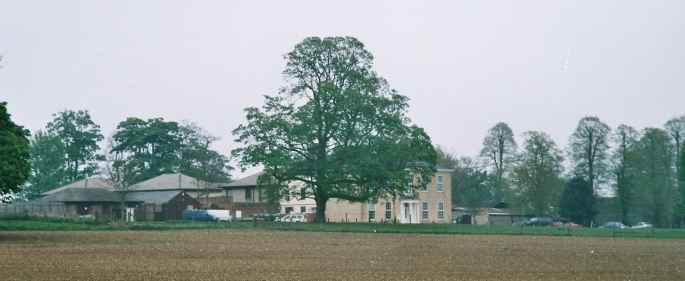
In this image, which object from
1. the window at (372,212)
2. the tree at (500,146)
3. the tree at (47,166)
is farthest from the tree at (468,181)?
the tree at (47,166)

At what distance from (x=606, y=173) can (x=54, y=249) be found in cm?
7608

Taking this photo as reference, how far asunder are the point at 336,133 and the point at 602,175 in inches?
1620

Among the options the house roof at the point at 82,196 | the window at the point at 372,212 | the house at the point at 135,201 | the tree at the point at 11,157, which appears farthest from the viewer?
the house roof at the point at 82,196

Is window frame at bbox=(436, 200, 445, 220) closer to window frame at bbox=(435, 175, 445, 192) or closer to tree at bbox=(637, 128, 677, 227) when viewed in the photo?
window frame at bbox=(435, 175, 445, 192)

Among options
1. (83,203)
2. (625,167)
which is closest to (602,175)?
(625,167)

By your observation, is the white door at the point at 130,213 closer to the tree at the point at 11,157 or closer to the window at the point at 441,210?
the window at the point at 441,210

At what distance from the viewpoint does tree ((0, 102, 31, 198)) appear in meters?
38.6

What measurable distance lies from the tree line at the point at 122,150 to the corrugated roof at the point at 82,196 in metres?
24.0

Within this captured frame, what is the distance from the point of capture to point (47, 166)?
414 feet

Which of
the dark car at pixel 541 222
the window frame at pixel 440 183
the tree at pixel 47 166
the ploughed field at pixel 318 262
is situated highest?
the tree at pixel 47 166

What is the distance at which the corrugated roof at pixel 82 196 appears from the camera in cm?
9207

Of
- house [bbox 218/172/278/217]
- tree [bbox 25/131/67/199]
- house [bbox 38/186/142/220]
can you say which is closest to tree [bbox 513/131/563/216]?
house [bbox 218/172/278/217]

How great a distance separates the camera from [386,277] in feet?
69.2

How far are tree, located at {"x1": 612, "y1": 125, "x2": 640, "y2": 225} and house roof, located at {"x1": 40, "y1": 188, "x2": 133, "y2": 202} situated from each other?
192 feet
